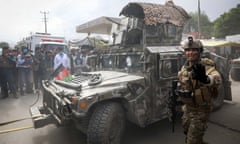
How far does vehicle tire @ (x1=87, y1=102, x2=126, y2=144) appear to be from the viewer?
2.78m

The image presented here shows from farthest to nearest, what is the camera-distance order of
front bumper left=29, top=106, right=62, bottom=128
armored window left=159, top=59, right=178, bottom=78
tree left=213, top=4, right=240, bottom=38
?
tree left=213, top=4, right=240, bottom=38, armored window left=159, top=59, right=178, bottom=78, front bumper left=29, top=106, right=62, bottom=128

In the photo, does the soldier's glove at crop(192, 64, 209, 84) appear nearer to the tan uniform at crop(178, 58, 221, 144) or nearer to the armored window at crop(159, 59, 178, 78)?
the tan uniform at crop(178, 58, 221, 144)

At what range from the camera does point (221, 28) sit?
32.8 meters

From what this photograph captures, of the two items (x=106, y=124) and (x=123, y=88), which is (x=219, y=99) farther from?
(x=106, y=124)

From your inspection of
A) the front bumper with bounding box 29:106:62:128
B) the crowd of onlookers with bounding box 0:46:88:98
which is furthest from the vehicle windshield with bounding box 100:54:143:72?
the crowd of onlookers with bounding box 0:46:88:98

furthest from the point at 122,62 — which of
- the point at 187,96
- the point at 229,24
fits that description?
the point at 229,24

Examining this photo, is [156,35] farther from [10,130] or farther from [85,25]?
[85,25]

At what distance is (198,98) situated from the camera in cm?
221

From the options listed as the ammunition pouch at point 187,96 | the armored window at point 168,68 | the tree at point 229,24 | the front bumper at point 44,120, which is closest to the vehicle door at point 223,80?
the armored window at point 168,68

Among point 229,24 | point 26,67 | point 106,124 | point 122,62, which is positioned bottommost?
point 106,124

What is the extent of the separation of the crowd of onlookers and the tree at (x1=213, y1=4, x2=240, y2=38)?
30.7 metres

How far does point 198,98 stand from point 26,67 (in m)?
6.89

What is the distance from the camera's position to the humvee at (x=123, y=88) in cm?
282

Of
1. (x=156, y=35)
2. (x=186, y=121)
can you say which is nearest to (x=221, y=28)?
(x=156, y=35)
